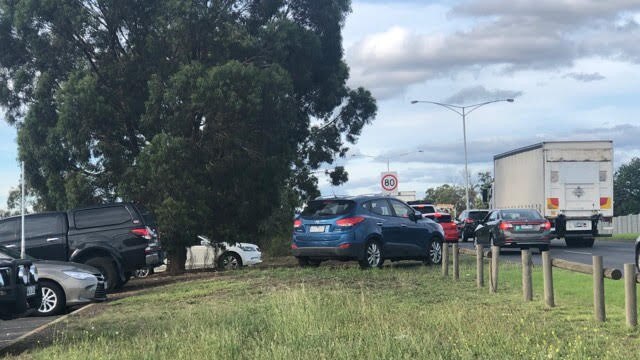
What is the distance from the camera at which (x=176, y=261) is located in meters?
23.2

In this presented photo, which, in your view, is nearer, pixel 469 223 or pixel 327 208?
pixel 327 208

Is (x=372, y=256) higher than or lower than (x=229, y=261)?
higher

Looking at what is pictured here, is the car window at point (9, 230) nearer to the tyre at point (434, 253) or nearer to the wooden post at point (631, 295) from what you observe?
the tyre at point (434, 253)

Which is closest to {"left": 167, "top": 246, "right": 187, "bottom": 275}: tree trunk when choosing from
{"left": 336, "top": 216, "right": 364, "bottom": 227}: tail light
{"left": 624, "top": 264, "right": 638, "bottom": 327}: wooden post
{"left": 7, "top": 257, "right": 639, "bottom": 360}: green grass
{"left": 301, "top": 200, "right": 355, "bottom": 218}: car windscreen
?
{"left": 301, "top": 200, "right": 355, "bottom": 218}: car windscreen

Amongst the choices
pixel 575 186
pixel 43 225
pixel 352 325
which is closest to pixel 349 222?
pixel 43 225

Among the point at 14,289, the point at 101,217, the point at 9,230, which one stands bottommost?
the point at 14,289

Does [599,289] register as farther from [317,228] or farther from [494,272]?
[317,228]

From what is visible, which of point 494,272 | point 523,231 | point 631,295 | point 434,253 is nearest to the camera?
point 631,295

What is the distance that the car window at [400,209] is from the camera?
19250 mm

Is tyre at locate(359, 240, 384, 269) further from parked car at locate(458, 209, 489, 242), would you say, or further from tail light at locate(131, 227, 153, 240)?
parked car at locate(458, 209, 489, 242)

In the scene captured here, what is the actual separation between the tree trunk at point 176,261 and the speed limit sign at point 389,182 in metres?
9.26

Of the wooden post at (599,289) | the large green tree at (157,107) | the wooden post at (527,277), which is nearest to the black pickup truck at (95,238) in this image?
the large green tree at (157,107)

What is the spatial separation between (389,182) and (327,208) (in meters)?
11.9

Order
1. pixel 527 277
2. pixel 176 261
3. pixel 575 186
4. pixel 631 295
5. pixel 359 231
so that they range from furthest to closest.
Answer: pixel 575 186, pixel 176 261, pixel 359 231, pixel 527 277, pixel 631 295
